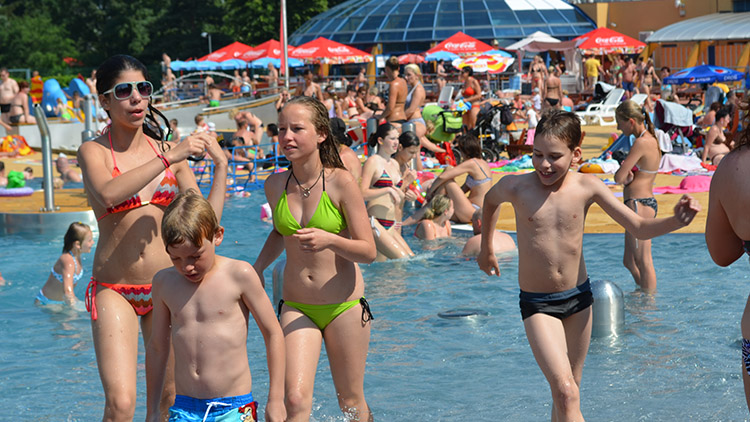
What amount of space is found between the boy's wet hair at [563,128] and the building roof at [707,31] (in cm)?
2956

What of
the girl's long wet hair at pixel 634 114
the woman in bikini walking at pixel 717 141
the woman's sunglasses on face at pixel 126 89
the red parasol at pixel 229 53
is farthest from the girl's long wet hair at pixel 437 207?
the red parasol at pixel 229 53

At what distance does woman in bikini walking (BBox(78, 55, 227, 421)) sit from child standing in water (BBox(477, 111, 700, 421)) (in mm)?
1383

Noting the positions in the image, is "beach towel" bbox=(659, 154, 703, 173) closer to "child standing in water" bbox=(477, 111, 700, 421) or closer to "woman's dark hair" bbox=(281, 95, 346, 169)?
"child standing in water" bbox=(477, 111, 700, 421)

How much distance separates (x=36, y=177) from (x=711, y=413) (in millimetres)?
14737

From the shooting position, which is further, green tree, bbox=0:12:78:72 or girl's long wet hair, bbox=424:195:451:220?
green tree, bbox=0:12:78:72

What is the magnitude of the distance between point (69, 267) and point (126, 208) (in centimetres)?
444

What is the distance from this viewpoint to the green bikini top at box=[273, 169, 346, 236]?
154 inches

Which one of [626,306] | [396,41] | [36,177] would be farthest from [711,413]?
[396,41]

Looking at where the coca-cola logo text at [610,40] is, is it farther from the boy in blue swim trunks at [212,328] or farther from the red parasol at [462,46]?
the boy in blue swim trunks at [212,328]

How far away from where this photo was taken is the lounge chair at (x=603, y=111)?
23547mm

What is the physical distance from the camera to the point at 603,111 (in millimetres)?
23781

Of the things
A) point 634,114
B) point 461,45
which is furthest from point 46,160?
point 461,45

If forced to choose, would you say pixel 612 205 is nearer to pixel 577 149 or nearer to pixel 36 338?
pixel 577 149

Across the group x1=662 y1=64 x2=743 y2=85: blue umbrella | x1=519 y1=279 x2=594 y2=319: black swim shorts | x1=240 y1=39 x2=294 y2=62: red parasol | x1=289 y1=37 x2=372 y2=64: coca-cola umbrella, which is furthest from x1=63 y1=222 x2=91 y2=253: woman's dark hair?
x1=240 y1=39 x2=294 y2=62: red parasol
